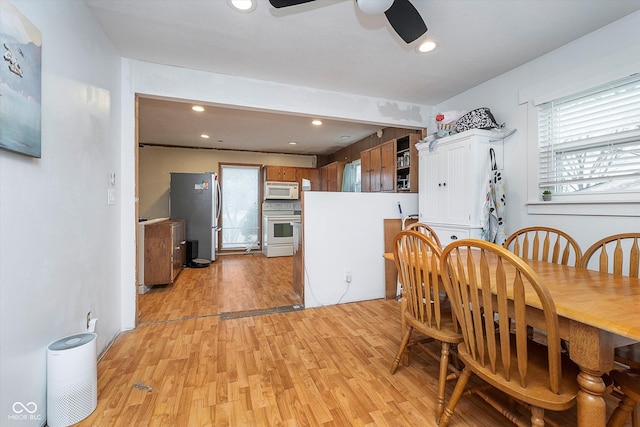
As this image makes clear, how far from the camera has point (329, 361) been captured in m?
1.89

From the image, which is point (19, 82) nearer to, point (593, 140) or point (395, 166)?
point (593, 140)

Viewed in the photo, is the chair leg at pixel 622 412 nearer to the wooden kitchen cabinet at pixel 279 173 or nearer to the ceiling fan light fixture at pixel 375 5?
the ceiling fan light fixture at pixel 375 5

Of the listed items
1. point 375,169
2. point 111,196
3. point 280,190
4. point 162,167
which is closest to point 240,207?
point 280,190

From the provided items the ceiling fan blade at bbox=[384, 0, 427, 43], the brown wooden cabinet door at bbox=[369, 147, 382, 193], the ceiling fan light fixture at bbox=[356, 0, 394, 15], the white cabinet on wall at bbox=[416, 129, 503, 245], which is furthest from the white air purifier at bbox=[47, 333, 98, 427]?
the brown wooden cabinet door at bbox=[369, 147, 382, 193]

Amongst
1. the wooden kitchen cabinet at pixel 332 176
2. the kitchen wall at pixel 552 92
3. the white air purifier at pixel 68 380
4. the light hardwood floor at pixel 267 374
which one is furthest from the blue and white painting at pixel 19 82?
the wooden kitchen cabinet at pixel 332 176

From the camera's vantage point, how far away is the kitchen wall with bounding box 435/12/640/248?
1836 millimetres

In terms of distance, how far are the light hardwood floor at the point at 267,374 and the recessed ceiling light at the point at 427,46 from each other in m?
2.33

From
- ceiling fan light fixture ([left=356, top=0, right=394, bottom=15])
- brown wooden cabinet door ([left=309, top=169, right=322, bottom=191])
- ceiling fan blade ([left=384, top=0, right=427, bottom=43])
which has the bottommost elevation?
brown wooden cabinet door ([left=309, top=169, right=322, bottom=191])

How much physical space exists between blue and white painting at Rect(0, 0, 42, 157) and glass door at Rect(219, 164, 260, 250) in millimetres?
5050

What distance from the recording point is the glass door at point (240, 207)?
246 inches

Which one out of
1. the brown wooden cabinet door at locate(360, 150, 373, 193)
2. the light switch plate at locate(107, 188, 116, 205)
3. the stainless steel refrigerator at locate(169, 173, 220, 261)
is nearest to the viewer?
the light switch plate at locate(107, 188, 116, 205)

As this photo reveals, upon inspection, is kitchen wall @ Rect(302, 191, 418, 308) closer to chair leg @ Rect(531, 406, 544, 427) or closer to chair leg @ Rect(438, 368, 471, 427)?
chair leg @ Rect(438, 368, 471, 427)

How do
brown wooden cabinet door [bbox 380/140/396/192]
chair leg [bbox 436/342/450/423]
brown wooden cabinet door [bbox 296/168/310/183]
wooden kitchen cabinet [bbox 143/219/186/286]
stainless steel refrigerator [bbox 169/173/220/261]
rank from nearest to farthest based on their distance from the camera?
chair leg [bbox 436/342/450/423] < wooden kitchen cabinet [bbox 143/219/186/286] < brown wooden cabinet door [bbox 380/140/396/192] < stainless steel refrigerator [bbox 169/173/220/261] < brown wooden cabinet door [bbox 296/168/310/183]

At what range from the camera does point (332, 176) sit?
5992 millimetres
